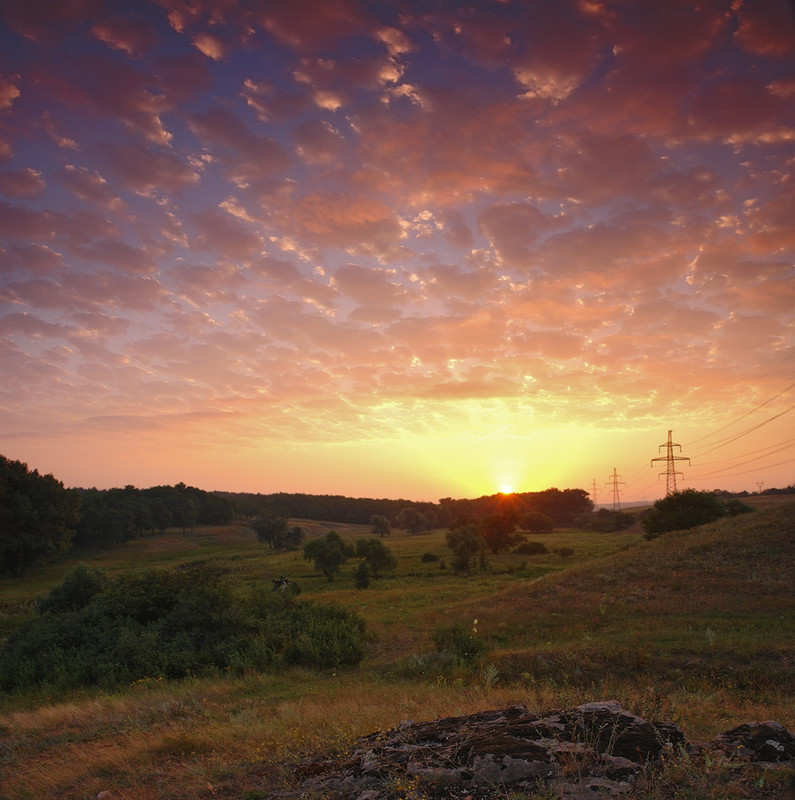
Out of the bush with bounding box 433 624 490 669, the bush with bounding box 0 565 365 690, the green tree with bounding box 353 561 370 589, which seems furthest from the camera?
A: the green tree with bounding box 353 561 370 589

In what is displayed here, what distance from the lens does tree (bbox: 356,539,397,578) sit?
198ft

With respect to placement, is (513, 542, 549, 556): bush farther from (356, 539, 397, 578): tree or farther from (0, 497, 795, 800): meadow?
(0, 497, 795, 800): meadow

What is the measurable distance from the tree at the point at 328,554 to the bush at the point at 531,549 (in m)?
26.7

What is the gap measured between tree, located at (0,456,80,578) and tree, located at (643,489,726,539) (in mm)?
82801

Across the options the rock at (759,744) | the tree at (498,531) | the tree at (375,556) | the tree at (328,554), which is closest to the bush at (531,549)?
the tree at (498,531)

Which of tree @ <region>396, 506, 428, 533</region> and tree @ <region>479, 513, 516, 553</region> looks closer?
tree @ <region>479, 513, 516, 553</region>

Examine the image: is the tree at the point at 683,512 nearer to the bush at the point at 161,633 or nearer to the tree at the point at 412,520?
the bush at the point at 161,633

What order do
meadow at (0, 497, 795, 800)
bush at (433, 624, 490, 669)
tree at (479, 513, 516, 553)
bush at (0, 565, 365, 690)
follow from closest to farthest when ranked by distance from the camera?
meadow at (0, 497, 795, 800), bush at (433, 624, 490, 669), bush at (0, 565, 365, 690), tree at (479, 513, 516, 553)

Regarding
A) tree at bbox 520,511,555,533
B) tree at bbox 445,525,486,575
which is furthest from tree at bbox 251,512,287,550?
tree at bbox 520,511,555,533

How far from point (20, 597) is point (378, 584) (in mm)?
38198

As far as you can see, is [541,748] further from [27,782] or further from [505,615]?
[505,615]

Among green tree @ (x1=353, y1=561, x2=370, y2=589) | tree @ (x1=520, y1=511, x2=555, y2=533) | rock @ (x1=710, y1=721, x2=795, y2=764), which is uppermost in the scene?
rock @ (x1=710, y1=721, x2=795, y2=764)

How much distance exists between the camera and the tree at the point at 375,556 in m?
60.2

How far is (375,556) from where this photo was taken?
2377 inches
